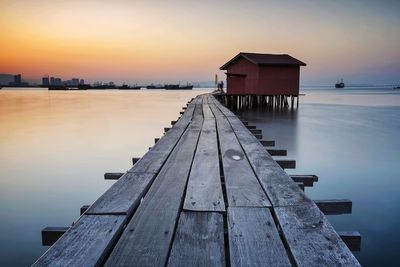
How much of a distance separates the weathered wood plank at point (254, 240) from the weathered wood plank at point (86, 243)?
681 millimetres

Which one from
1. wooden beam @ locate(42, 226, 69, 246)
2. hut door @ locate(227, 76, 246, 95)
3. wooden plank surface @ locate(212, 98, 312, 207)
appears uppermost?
hut door @ locate(227, 76, 246, 95)

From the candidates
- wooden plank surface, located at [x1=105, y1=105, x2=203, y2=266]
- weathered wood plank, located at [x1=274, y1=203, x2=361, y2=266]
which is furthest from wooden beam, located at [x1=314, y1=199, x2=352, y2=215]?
wooden plank surface, located at [x1=105, y1=105, x2=203, y2=266]

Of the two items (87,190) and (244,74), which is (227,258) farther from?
(244,74)

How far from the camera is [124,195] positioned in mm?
2385

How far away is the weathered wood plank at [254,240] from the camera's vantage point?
1536 millimetres

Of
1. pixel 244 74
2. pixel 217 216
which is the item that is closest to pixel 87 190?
pixel 217 216

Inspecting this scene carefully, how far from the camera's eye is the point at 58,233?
2076 millimetres

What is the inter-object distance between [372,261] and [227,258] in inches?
130

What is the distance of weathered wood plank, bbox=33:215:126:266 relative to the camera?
4.96 ft

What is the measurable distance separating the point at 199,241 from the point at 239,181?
44.5 inches

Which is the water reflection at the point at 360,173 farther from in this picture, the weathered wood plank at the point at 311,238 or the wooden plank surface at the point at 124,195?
the wooden plank surface at the point at 124,195

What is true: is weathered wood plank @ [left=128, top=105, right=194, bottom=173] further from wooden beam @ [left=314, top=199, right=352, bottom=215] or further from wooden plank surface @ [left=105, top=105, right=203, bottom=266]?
wooden beam @ [left=314, top=199, right=352, bottom=215]

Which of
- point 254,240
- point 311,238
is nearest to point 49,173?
point 254,240

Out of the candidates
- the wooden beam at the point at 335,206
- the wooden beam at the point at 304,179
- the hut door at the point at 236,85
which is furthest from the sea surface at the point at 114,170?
the hut door at the point at 236,85
